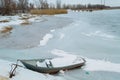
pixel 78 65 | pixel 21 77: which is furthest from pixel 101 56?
pixel 21 77

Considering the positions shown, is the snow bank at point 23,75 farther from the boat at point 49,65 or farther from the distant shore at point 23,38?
the distant shore at point 23,38

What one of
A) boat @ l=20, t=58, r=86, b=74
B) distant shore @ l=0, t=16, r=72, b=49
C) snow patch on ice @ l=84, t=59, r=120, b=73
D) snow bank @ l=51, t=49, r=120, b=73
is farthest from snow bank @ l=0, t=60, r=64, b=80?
distant shore @ l=0, t=16, r=72, b=49

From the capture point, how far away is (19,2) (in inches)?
4195

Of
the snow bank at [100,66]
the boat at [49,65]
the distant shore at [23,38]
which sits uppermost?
the boat at [49,65]

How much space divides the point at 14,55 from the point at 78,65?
6045 mm

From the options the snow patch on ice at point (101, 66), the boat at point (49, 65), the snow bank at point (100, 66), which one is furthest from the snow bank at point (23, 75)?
the snow patch on ice at point (101, 66)

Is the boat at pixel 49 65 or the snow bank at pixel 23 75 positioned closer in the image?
the snow bank at pixel 23 75

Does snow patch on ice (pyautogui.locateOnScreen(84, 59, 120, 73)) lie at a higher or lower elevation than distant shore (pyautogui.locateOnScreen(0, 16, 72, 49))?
higher

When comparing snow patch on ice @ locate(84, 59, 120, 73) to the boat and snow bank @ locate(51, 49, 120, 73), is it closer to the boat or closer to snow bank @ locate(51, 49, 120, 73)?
snow bank @ locate(51, 49, 120, 73)

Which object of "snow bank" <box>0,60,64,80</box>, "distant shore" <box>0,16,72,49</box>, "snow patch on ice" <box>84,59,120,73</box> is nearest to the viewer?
"snow bank" <box>0,60,64,80</box>

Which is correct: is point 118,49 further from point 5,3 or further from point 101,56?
point 5,3

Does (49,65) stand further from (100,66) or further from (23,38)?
(23,38)

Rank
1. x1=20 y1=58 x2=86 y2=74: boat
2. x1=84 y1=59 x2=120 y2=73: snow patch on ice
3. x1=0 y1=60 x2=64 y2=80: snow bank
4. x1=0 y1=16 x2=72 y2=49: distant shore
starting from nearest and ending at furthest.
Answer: x1=0 y1=60 x2=64 y2=80: snow bank
x1=20 y1=58 x2=86 y2=74: boat
x1=84 y1=59 x2=120 y2=73: snow patch on ice
x1=0 y1=16 x2=72 y2=49: distant shore

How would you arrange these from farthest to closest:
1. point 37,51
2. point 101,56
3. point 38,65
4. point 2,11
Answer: point 2,11, point 37,51, point 101,56, point 38,65
